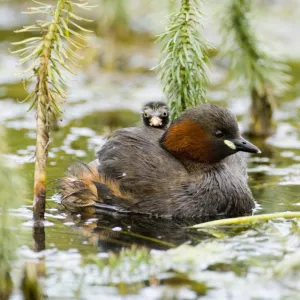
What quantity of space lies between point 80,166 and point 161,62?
1332 millimetres

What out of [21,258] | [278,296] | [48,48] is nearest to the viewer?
[278,296]

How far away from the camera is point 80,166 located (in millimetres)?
7551

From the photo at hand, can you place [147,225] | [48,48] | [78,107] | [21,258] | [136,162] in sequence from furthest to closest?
[78,107]
[136,162]
[147,225]
[48,48]
[21,258]

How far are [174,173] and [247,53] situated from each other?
134 inches

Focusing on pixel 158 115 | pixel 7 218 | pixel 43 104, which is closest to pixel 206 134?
pixel 158 115

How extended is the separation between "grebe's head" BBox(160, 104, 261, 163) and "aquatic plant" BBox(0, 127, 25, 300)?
2.66m

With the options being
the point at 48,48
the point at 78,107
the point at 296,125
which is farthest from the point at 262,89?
the point at 48,48

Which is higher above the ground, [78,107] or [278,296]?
[78,107]

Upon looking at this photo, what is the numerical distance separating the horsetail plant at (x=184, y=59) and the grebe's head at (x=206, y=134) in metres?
0.65

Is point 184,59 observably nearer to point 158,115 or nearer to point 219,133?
point 158,115

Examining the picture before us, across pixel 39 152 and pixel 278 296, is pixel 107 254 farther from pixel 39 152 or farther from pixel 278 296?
pixel 278 296

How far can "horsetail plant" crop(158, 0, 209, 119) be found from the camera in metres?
7.73

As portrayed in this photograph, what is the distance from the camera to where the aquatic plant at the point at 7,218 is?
4.91 metres

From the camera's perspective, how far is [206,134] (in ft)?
24.2
